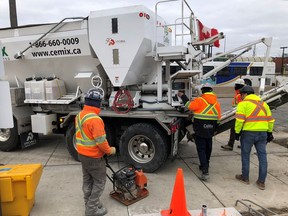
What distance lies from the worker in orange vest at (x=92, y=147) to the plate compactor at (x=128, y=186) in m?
0.36

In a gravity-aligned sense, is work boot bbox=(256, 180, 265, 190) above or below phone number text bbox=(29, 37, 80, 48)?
below

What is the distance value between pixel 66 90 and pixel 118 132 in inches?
68.7

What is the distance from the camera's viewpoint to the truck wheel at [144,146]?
4.87 metres

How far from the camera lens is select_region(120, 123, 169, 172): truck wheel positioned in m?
4.87

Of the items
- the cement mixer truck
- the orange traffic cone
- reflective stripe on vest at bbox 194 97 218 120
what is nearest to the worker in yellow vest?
reflective stripe on vest at bbox 194 97 218 120

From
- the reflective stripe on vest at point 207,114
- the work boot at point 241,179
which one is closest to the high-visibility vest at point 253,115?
the reflective stripe on vest at point 207,114

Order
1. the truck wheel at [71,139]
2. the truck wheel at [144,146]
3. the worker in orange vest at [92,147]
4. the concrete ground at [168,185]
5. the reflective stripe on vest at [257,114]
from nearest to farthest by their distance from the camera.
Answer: the worker in orange vest at [92,147] < the concrete ground at [168,185] < the reflective stripe on vest at [257,114] < the truck wheel at [144,146] < the truck wheel at [71,139]

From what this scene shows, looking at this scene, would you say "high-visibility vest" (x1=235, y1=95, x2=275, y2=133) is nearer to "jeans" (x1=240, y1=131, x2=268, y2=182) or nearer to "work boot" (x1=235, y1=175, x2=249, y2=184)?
"jeans" (x1=240, y1=131, x2=268, y2=182)

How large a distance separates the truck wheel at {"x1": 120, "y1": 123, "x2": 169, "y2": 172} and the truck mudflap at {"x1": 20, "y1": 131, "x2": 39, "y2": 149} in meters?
2.77

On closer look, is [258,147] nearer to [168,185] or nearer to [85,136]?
[168,185]

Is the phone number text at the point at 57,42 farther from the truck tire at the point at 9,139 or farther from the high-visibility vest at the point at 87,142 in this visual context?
the high-visibility vest at the point at 87,142

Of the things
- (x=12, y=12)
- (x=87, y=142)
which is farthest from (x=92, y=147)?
(x=12, y=12)

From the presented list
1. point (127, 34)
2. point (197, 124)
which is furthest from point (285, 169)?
point (127, 34)

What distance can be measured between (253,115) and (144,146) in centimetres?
205
